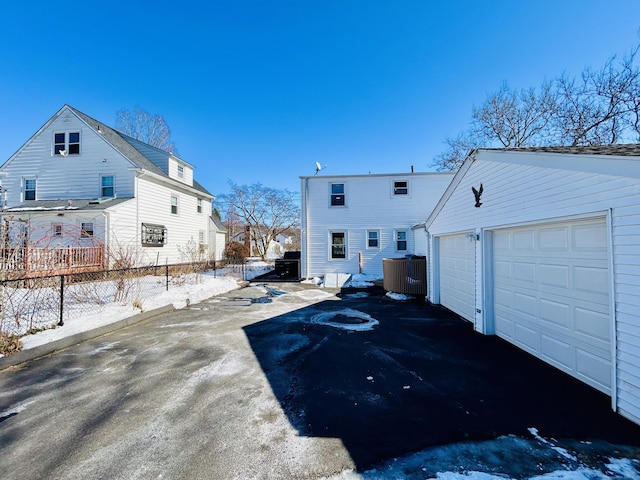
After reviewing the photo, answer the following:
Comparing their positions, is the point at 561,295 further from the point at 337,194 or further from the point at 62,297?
the point at 337,194

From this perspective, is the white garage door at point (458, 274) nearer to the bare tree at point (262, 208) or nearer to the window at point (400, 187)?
the window at point (400, 187)

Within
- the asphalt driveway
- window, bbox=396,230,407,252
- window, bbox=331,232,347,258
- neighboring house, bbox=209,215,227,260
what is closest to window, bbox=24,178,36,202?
neighboring house, bbox=209,215,227,260

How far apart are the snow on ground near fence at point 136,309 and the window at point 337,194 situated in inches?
266

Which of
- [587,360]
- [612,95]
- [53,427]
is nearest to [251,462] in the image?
[53,427]

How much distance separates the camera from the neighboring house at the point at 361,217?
574 inches

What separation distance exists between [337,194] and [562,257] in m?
11.6

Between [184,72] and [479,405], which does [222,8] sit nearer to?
[184,72]

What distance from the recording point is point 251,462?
228 centimetres

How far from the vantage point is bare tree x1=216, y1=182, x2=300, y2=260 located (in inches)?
1262

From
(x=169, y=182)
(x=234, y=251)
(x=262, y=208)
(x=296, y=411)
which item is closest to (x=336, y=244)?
(x=169, y=182)

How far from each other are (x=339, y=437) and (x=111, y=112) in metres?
31.9

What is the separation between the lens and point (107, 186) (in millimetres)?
13992

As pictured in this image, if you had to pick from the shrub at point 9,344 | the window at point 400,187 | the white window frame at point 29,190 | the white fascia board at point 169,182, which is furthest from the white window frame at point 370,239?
the white window frame at point 29,190

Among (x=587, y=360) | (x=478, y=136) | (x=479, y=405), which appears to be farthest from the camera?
(x=478, y=136)
